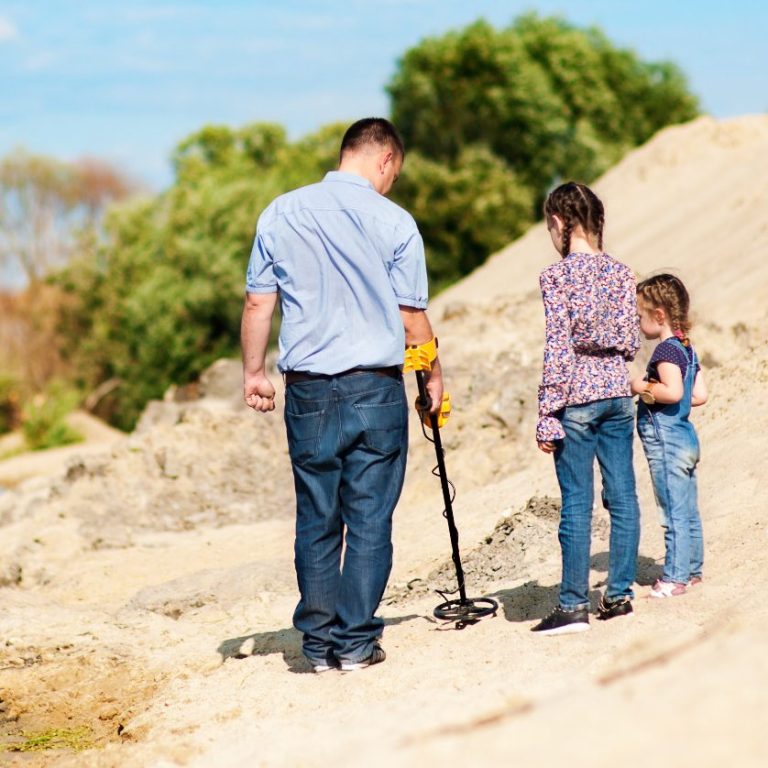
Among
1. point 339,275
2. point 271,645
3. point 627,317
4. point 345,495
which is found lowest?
point 271,645

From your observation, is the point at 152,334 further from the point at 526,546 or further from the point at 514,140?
the point at 526,546

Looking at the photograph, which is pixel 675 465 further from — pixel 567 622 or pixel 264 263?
pixel 264 263

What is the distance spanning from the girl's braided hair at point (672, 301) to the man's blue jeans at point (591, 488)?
0.46m

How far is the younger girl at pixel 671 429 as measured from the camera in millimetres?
4848

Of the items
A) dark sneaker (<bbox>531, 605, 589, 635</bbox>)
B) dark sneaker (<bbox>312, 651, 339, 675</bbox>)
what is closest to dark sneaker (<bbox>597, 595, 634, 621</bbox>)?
dark sneaker (<bbox>531, 605, 589, 635</bbox>)

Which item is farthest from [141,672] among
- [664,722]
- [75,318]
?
[75,318]

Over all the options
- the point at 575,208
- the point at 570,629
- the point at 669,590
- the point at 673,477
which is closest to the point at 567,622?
the point at 570,629

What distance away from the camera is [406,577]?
23.0 feet

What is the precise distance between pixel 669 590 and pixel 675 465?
536 mm

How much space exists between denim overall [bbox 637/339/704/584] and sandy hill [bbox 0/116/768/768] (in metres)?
0.21

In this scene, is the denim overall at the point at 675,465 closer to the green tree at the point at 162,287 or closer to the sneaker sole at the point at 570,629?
the sneaker sole at the point at 570,629

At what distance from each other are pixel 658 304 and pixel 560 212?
628 mm

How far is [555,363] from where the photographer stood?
A: 4559 mm

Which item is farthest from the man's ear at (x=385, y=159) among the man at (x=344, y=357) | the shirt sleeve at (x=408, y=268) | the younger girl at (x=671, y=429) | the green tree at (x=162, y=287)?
the green tree at (x=162, y=287)
